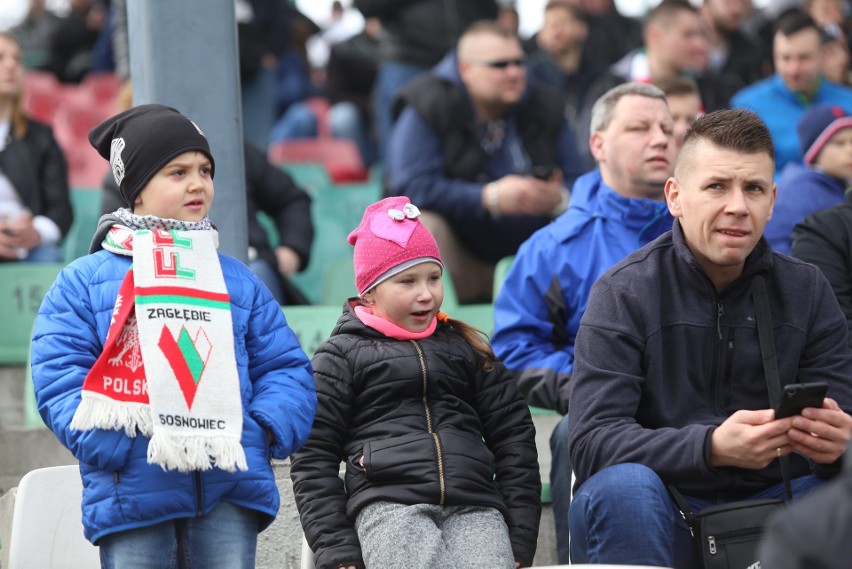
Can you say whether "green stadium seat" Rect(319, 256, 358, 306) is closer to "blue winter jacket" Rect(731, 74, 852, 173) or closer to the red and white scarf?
"blue winter jacket" Rect(731, 74, 852, 173)

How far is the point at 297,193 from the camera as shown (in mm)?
7230

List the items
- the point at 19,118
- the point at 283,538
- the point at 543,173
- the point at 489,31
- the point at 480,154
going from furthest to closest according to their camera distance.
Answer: the point at 19,118, the point at 489,31, the point at 480,154, the point at 543,173, the point at 283,538

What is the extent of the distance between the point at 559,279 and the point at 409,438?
3.97 ft

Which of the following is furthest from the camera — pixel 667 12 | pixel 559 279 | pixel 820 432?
pixel 667 12

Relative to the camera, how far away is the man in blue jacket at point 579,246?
196 inches

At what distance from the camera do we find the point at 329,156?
38.9 feet

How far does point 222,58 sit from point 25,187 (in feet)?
9.71

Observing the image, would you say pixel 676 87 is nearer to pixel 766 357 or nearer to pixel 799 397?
pixel 766 357

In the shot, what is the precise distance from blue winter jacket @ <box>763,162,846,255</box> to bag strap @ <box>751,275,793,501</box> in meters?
1.77

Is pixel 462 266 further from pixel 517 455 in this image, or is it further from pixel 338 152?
pixel 338 152

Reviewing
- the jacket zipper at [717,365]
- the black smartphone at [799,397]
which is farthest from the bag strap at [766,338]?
the black smartphone at [799,397]

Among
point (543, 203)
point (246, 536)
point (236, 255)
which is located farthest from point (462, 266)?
point (246, 536)

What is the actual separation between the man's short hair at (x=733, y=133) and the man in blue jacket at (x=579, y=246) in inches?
36.2

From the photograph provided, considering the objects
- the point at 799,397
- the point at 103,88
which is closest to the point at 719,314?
the point at 799,397
